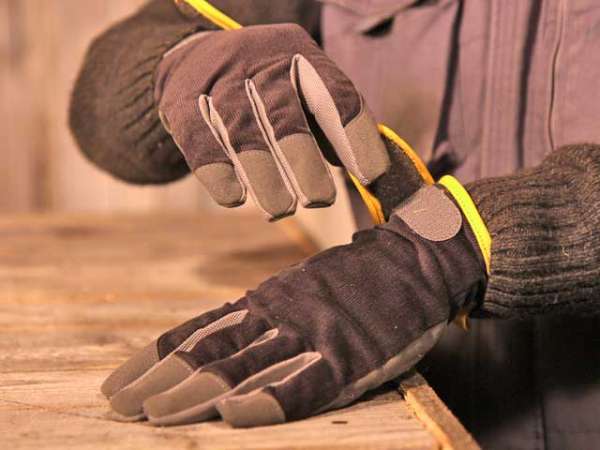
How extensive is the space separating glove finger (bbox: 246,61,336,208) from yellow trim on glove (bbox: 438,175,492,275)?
98 mm

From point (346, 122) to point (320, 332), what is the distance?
16 centimetres

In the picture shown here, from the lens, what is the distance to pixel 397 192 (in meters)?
0.74

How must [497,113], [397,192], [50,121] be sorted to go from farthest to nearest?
[50,121] < [497,113] < [397,192]

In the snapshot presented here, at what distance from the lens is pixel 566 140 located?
0.81 m

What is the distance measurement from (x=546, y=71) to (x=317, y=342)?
370 mm

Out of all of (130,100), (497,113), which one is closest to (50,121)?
(130,100)

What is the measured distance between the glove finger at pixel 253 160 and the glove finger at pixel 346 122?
5 cm

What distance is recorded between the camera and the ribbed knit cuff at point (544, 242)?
2.16 ft

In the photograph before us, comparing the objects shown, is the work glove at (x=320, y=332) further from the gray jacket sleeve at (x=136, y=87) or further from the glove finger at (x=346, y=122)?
the gray jacket sleeve at (x=136, y=87)

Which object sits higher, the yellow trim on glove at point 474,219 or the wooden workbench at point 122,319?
the yellow trim on glove at point 474,219

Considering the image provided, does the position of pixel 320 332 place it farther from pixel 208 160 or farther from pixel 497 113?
pixel 497 113

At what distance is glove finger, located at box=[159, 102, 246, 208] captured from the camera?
0.68m

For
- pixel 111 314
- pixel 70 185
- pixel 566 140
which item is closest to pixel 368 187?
pixel 566 140

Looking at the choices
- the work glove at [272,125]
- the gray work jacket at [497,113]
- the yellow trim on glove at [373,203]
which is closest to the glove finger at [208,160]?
the work glove at [272,125]
